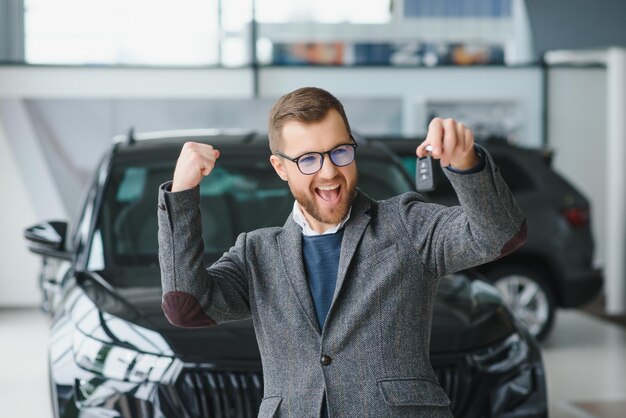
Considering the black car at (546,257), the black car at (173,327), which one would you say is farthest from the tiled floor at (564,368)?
the black car at (173,327)

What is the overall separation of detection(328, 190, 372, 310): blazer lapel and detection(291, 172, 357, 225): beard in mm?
37

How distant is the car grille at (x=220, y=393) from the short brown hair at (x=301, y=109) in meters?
1.47

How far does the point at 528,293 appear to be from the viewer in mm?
8492

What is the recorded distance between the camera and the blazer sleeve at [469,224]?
2.16 meters

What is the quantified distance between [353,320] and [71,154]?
1007 centimetres

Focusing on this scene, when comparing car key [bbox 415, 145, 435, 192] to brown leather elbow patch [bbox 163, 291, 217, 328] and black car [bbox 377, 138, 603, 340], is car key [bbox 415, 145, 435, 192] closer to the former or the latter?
brown leather elbow patch [bbox 163, 291, 217, 328]

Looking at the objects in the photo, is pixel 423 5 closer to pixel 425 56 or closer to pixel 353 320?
pixel 425 56

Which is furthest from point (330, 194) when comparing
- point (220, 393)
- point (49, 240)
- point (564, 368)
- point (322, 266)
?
point (564, 368)

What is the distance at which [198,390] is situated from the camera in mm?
3658

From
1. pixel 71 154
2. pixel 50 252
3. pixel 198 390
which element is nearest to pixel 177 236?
pixel 198 390

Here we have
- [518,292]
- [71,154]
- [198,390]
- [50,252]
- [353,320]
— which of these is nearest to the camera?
[353,320]

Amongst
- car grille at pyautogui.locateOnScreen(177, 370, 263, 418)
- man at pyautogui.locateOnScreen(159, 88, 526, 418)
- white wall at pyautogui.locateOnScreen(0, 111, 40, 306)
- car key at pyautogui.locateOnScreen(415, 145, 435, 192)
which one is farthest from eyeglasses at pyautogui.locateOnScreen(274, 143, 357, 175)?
white wall at pyautogui.locateOnScreen(0, 111, 40, 306)

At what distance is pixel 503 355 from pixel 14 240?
29.2 feet

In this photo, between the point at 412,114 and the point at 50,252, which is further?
the point at 412,114
